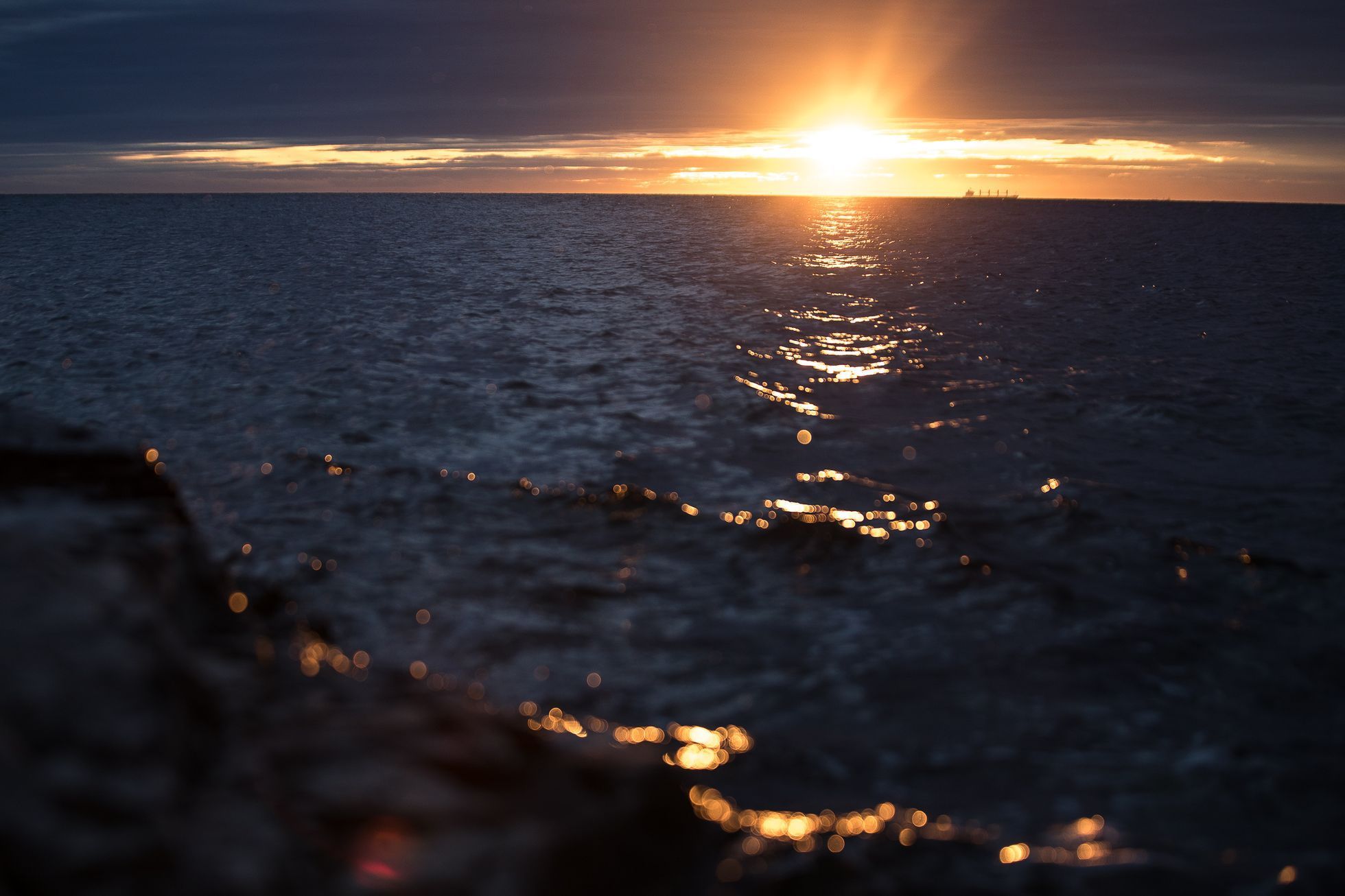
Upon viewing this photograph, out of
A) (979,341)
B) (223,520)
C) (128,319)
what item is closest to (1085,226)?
(979,341)

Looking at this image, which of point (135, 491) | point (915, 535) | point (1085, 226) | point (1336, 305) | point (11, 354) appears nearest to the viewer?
point (135, 491)

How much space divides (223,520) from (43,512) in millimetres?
3309

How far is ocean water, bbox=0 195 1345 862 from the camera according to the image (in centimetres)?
496

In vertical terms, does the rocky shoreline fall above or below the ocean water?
above

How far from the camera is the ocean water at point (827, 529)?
496 centimetres

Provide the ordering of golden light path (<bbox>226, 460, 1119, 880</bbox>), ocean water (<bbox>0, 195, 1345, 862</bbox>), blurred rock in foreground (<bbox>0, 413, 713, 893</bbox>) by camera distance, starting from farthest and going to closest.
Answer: ocean water (<bbox>0, 195, 1345, 862</bbox>) → golden light path (<bbox>226, 460, 1119, 880</bbox>) → blurred rock in foreground (<bbox>0, 413, 713, 893</bbox>)

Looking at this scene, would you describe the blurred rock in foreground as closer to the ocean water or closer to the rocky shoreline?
the rocky shoreline

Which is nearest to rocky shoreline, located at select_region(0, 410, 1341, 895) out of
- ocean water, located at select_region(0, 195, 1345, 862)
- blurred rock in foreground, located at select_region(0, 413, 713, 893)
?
blurred rock in foreground, located at select_region(0, 413, 713, 893)

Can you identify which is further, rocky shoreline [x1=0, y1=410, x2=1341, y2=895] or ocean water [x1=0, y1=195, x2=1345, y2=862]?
ocean water [x1=0, y1=195, x2=1345, y2=862]

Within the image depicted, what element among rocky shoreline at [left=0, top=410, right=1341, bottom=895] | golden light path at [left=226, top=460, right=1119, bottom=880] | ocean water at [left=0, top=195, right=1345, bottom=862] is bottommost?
ocean water at [left=0, top=195, right=1345, bottom=862]

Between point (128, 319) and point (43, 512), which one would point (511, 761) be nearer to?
point (43, 512)

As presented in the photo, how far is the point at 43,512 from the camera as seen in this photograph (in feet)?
16.3

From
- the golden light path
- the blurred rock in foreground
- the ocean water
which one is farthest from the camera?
the ocean water

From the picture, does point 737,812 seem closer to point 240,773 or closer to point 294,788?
point 294,788
